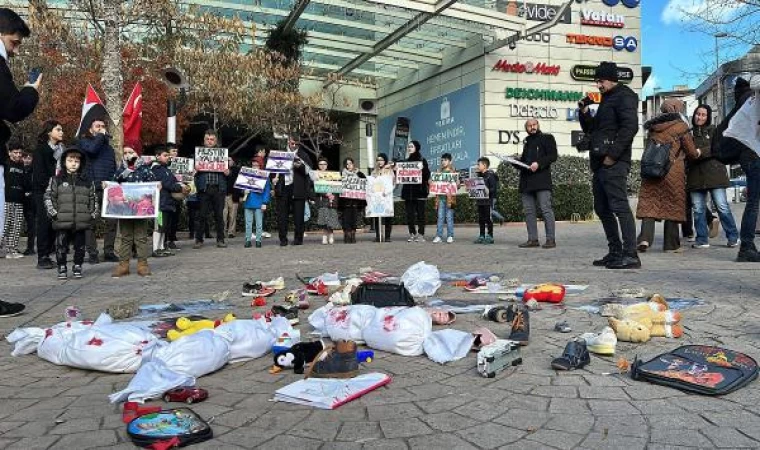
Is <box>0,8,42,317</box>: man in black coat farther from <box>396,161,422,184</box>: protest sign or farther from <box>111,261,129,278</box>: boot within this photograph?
<box>396,161,422,184</box>: protest sign

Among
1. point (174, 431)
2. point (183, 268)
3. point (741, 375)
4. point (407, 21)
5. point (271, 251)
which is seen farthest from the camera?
point (407, 21)

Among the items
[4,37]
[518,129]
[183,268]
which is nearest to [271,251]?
[183,268]

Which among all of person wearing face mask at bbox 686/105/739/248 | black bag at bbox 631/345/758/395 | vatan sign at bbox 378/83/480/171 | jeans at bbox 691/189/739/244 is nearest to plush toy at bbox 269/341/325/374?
black bag at bbox 631/345/758/395

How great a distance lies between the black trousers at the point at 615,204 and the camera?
698cm

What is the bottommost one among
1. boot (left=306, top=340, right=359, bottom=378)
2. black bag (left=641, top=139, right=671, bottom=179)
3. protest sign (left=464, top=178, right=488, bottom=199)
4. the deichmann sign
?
boot (left=306, top=340, right=359, bottom=378)

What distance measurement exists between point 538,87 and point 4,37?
2135cm

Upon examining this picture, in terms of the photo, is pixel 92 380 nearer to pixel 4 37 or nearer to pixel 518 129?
pixel 4 37

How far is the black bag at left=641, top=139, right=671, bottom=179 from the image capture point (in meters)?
8.49

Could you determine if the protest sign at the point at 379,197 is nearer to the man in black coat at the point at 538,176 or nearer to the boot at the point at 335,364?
the man in black coat at the point at 538,176

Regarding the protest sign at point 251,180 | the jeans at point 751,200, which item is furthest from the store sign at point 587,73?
the jeans at point 751,200

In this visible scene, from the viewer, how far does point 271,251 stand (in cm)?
1124

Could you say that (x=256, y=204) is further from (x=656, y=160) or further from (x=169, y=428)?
(x=169, y=428)

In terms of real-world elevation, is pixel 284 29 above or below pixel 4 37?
above

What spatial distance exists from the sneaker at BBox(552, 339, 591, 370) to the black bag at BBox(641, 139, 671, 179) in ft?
19.4
